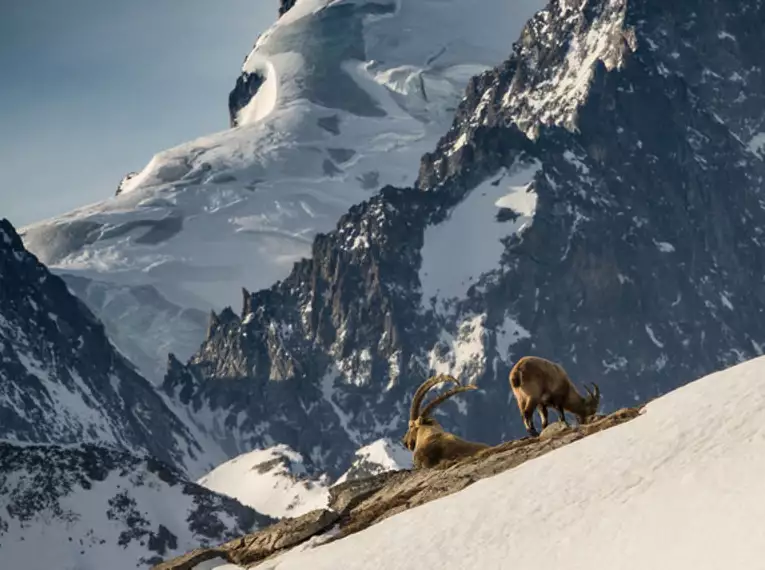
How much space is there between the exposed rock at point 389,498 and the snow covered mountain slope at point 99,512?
14034 centimetres

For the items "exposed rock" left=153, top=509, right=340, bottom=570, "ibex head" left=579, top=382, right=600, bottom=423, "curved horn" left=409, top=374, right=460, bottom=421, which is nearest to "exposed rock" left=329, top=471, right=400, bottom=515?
"exposed rock" left=153, top=509, right=340, bottom=570

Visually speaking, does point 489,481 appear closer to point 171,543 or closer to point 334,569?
point 334,569

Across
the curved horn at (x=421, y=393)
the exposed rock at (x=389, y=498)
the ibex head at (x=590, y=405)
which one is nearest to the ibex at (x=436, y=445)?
the curved horn at (x=421, y=393)

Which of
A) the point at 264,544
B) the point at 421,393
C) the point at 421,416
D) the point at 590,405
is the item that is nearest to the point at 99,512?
the point at 421,416

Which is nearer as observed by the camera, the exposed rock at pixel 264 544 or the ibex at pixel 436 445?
the exposed rock at pixel 264 544

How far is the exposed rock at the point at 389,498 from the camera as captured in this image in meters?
30.0

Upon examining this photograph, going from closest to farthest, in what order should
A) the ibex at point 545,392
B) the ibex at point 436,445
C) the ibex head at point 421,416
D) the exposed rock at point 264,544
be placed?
the exposed rock at point 264,544 → the ibex at point 436,445 → the ibex head at point 421,416 → the ibex at point 545,392

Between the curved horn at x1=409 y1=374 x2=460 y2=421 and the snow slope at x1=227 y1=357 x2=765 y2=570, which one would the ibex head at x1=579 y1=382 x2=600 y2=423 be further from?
the snow slope at x1=227 y1=357 x2=765 y2=570

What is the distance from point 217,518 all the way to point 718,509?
162m

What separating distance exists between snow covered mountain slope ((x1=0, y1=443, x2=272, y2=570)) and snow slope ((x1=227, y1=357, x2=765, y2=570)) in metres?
144

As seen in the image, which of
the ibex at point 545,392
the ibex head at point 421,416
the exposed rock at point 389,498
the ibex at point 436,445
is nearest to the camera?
the exposed rock at point 389,498

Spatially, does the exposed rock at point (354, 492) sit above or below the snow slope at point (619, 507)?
above

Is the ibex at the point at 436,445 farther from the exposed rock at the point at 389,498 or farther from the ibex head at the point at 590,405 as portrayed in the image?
the ibex head at the point at 590,405

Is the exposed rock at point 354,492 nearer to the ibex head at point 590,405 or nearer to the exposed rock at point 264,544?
the exposed rock at point 264,544
